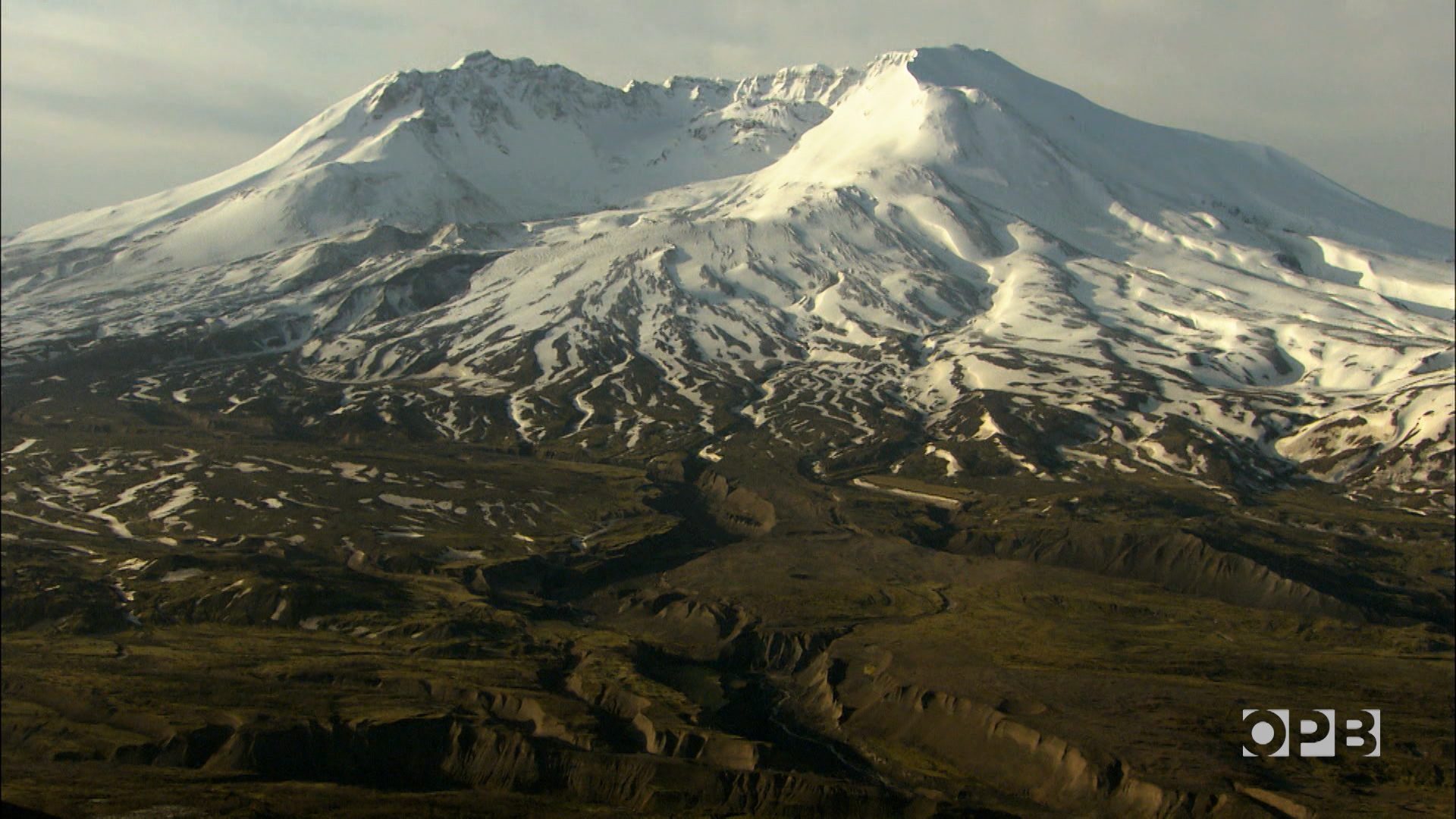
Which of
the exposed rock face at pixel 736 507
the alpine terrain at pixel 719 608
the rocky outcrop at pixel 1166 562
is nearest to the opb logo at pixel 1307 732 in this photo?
the alpine terrain at pixel 719 608

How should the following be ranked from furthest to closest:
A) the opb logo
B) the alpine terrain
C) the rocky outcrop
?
the rocky outcrop
the opb logo
the alpine terrain

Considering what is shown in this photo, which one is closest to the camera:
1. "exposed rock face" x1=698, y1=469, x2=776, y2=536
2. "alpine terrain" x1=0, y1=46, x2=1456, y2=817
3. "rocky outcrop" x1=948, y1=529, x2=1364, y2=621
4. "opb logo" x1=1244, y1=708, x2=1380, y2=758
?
"alpine terrain" x1=0, y1=46, x2=1456, y2=817

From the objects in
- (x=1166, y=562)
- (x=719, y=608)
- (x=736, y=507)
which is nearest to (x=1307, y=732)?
(x=1166, y=562)

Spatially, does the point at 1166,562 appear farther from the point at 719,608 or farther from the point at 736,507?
the point at 719,608

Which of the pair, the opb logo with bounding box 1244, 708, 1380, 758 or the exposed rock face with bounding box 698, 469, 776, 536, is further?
the exposed rock face with bounding box 698, 469, 776, 536

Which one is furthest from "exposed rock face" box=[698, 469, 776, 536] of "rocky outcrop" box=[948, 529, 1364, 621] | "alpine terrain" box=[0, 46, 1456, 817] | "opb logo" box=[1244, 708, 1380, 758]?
"opb logo" box=[1244, 708, 1380, 758]

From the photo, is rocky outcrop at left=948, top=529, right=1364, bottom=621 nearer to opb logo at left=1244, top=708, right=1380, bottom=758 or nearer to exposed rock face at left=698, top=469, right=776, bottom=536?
exposed rock face at left=698, top=469, right=776, bottom=536

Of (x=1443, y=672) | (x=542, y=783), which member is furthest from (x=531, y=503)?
(x=1443, y=672)

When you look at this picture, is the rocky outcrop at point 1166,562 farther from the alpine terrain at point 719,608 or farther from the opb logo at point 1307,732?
the opb logo at point 1307,732
